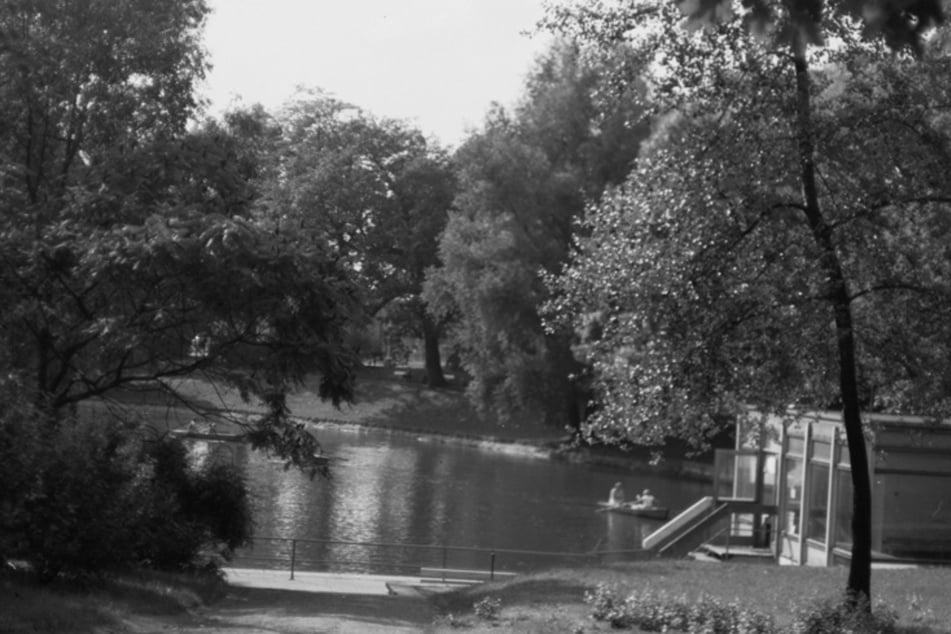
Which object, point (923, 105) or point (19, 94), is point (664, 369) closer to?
point (923, 105)

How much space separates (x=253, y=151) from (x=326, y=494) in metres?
18.1

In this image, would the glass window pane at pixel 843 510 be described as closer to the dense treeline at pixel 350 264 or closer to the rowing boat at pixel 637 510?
the dense treeline at pixel 350 264

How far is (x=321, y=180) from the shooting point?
75250mm

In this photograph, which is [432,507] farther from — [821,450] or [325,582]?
[325,582]

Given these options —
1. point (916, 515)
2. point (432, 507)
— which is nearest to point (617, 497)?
point (432, 507)

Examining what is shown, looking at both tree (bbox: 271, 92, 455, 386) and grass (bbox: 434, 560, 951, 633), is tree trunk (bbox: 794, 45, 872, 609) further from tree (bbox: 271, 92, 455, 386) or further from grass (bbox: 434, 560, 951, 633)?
tree (bbox: 271, 92, 455, 386)

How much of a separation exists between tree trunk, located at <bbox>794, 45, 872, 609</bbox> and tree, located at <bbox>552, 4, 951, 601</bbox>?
3 cm

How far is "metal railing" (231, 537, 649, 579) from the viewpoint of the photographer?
30109 mm

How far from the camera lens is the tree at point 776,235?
15.8 m

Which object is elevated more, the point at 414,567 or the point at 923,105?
the point at 923,105

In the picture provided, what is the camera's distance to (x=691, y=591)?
65.3 ft

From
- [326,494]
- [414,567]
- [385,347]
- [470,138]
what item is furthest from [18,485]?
→ [385,347]

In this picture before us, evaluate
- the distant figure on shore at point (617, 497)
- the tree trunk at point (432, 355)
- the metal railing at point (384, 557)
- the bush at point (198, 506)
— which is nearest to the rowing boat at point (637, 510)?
the distant figure on shore at point (617, 497)

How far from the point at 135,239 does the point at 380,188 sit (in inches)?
2375
